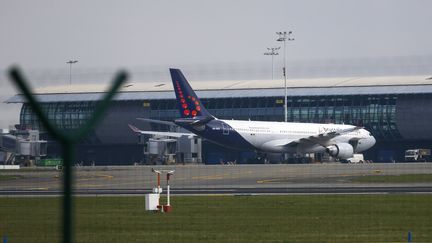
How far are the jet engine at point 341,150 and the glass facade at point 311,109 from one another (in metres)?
28.7

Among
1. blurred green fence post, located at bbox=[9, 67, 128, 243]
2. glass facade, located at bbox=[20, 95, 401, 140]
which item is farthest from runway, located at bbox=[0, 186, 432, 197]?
glass facade, located at bbox=[20, 95, 401, 140]

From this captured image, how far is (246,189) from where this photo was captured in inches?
2522

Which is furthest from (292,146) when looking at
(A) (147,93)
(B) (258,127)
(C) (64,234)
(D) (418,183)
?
(C) (64,234)

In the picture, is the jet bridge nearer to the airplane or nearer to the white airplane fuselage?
the airplane

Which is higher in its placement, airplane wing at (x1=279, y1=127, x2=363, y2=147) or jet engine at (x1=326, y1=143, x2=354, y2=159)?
airplane wing at (x1=279, y1=127, x2=363, y2=147)

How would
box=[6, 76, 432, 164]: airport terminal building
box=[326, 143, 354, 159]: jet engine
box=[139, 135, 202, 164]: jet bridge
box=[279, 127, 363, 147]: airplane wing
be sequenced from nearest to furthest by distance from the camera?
1. box=[326, 143, 354, 159]: jet engine
2. box=[279, 127, 363, 147]: airplane wing
3. box=[139, 135, 202, 164]: jet bridge
4. box=[6, 76, 432, 164]: airport terminal building

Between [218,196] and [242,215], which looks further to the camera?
[218,196]

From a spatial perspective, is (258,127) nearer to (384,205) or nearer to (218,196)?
(218,196)

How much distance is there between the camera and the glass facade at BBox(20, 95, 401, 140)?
15475 cm

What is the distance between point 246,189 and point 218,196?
33.5 feet

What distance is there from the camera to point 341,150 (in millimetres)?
124438

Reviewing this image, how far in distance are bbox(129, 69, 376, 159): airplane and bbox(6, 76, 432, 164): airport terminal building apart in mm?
20944

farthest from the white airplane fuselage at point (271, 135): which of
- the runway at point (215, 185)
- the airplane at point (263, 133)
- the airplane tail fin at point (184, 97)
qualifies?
the runway at point (215, 185)

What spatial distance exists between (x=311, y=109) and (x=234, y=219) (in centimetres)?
12204
